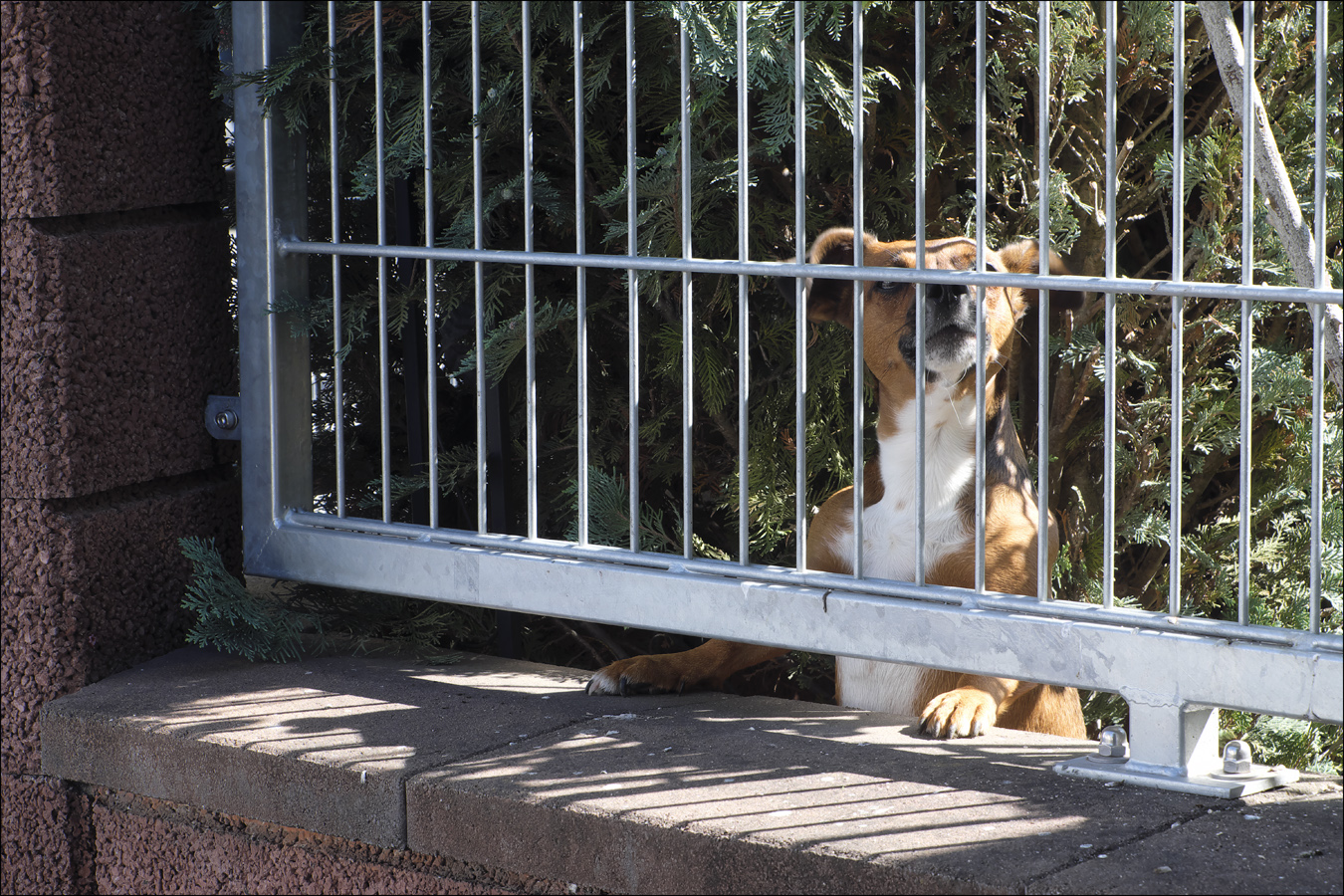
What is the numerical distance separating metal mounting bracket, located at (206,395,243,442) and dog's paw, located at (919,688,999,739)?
1680 mm

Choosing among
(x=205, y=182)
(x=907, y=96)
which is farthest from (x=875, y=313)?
(x=205, y=182)

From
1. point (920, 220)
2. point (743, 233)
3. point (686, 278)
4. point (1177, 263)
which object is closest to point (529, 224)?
point (686, 278)

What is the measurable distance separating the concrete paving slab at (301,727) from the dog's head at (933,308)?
37.8 inches

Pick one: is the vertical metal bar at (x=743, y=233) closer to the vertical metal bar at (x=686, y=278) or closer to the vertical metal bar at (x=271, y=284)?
the vertical metal bar at (x=686, y=278)

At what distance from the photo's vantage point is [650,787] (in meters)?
2.28

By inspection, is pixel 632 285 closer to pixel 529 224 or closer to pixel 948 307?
pixel 529 224

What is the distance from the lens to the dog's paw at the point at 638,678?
114 inches

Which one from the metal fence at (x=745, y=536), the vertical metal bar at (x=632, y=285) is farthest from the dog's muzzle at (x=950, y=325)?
the vertical metal bar at (x=632, y=285)

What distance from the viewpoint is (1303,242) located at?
222 centimetres

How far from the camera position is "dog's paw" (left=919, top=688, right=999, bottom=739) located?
8.36 feet

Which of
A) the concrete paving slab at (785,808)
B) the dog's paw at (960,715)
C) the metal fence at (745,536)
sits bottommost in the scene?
the concrete paving slab at (785,808)

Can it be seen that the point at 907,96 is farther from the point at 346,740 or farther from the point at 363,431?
the point at 346,740

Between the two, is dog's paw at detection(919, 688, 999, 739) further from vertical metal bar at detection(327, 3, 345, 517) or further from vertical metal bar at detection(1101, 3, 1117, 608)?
vertical metal bar at detection(327, 3, 345, 517)

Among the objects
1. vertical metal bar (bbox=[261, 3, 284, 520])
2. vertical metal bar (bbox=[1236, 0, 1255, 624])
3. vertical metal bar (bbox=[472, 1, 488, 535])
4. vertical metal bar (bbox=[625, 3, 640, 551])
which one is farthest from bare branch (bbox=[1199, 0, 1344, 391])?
vertical metal bar (bbox=[261, 3, 284, 520])
